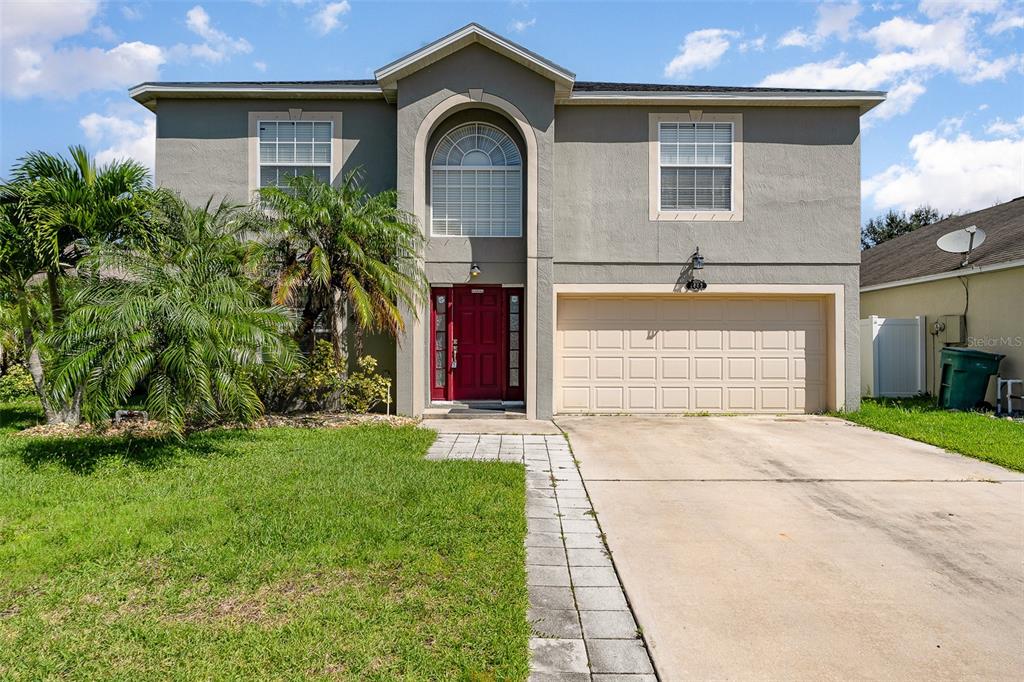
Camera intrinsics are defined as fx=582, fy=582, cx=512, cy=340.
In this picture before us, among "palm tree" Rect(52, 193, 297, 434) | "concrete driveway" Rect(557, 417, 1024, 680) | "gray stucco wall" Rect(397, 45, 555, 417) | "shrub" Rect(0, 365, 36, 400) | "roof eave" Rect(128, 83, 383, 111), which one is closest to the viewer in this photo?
"concrete driveway" Rect(557, 417, 1024, 680)

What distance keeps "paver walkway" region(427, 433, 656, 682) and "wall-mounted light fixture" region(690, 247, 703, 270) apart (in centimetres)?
552

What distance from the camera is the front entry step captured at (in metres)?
9.76

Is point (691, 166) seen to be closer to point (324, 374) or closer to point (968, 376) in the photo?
point (968, 376)

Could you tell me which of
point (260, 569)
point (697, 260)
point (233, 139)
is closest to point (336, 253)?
point (233, 139)

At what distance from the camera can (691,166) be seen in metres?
10.4

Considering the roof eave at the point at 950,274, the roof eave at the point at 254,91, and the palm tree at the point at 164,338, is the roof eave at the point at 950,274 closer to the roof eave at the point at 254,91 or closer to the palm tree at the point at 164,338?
the roof eave at the point at 254,91

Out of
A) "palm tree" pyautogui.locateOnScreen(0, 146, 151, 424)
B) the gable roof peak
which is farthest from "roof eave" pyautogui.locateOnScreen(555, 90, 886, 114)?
"palm tree" pyautogui.locateOnScreen(0, 146, 151, 424)

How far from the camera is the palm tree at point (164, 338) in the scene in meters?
5.73

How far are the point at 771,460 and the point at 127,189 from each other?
9.06 metres

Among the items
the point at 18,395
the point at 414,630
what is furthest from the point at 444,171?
the point at 18,395

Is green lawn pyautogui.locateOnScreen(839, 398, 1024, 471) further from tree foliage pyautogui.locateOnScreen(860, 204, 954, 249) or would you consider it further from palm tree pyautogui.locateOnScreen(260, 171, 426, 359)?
tree foliage pyautogui.locateOnScreen(860, 204, 954, 249)

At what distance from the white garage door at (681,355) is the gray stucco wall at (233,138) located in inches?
166

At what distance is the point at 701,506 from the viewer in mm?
5301

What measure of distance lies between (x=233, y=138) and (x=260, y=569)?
8998 mm
